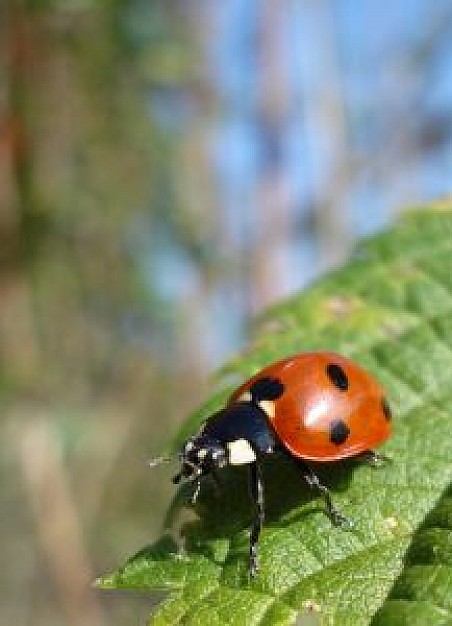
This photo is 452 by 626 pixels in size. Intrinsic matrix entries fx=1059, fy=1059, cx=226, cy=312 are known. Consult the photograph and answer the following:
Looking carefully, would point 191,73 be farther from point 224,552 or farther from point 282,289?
point 224,552

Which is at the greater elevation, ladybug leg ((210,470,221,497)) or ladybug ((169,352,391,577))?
ladybug ((169,352,391,577))

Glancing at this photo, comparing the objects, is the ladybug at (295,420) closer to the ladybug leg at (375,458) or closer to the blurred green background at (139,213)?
the ladybug leg at (375,458)

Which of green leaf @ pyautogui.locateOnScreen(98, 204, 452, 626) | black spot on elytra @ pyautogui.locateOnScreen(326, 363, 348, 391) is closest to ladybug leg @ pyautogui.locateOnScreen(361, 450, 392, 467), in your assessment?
green leaf @ pyautogui.locateOnScreen(98, 204, 452, 626)

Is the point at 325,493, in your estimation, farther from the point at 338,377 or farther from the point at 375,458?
the point at 338,377

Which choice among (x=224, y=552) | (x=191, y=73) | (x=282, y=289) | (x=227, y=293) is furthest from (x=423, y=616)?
(x=227, y=293)

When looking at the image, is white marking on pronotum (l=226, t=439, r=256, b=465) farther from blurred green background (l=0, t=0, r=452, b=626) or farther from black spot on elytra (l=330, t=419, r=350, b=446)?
blurred green background (l=0, t=0, r=452, b=626)

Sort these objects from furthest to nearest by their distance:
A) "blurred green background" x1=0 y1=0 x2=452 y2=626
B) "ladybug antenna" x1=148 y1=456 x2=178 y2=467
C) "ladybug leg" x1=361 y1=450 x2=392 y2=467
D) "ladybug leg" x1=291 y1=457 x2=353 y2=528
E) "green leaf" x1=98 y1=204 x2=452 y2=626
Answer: "blurred green background" x1=0 y1=0 x2=452 y2=626
"ladybug antenna" x1=148 y1=456 x2=178 y2=467
"ladybug leg" x1=361 y1=450 x2=392 y2=467
"ladybug leg" x1=291 y1=457 x2=353 y2=528
"green leaf" x1=98 y1=204 x2=452 y2=626

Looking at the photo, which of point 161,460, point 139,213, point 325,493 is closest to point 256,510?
point 325,493
